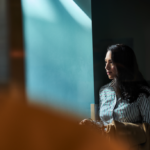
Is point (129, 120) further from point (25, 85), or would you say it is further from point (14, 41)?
point (14, 41)

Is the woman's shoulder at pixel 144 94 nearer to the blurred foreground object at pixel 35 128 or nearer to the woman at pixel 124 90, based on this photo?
the woman at pixel 124 90

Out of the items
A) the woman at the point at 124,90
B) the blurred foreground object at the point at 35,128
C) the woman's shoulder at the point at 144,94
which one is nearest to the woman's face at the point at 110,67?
the woman at the point at 124,90

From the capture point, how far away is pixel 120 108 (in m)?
1.07

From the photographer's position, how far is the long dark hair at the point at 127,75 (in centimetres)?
102

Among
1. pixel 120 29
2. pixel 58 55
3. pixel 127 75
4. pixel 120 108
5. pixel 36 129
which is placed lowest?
pixel 36 129

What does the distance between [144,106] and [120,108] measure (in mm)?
121

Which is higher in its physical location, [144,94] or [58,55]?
[58,55]

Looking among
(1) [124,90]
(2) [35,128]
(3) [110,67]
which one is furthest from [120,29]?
(2) [35,128]

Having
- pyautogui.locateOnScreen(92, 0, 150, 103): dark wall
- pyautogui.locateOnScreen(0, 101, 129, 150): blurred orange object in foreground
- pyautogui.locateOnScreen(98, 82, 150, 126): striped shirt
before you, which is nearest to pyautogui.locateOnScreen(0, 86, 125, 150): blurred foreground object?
pyautogui.locateOnScreen(0, 101, 129, 150): blurred orange object in foreground

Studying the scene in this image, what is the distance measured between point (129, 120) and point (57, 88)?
0.41 metres

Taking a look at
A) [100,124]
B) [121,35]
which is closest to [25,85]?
[100,124]

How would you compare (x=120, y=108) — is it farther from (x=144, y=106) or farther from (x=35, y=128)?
(x=35, y=128)

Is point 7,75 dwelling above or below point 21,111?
above

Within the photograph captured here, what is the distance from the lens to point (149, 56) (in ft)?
3.27
